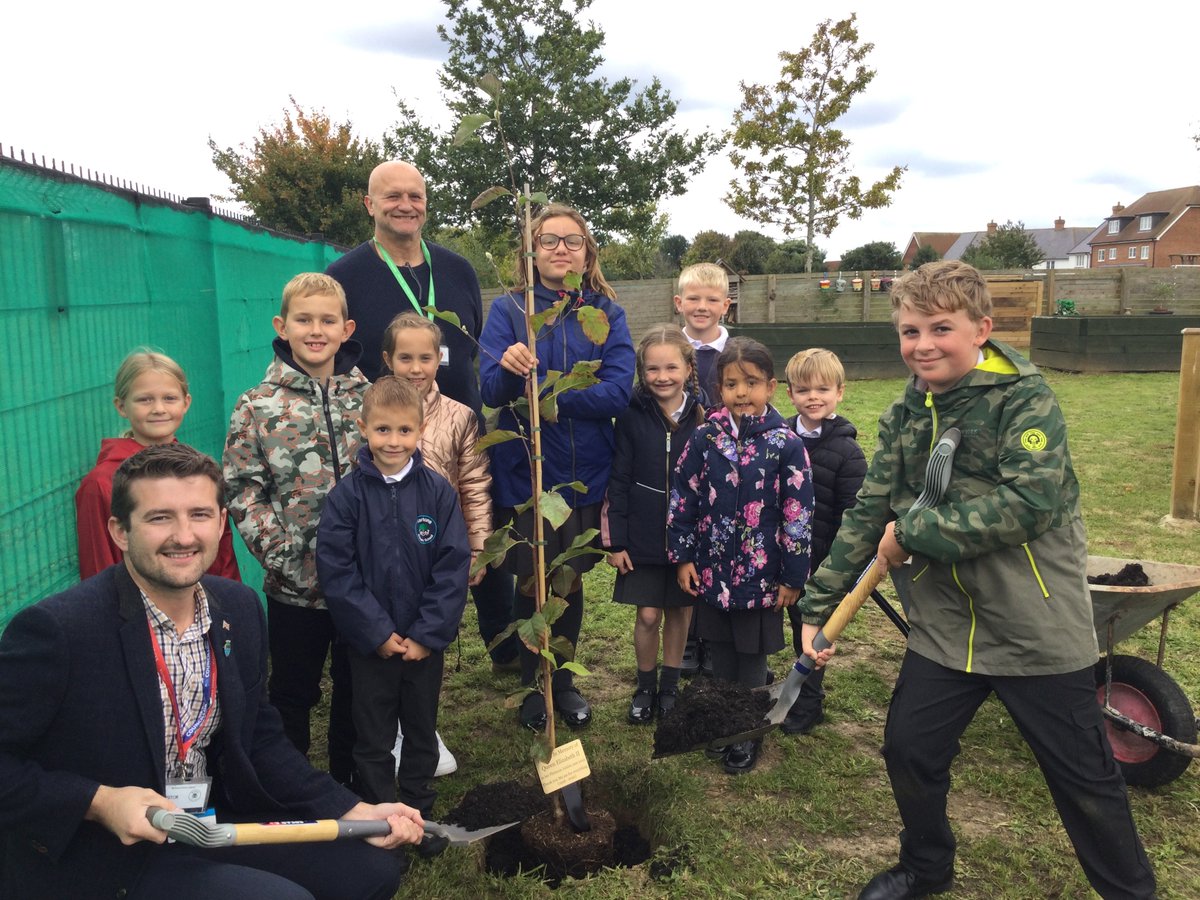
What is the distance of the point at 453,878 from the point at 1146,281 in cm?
2144

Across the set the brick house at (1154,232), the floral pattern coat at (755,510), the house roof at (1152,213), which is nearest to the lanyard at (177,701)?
the floral pattern coat at (755,510)

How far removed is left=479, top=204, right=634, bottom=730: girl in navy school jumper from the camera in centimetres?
344

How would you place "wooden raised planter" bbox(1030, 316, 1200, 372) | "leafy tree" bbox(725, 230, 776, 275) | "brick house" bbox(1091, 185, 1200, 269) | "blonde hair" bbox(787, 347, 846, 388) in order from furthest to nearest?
"brick house" bbox(1091, 185, 1200, 269)
"leafy tree" bbox(725, 230, 776, 275)
"wooden raised planter" bbox(1030, 316, 1200, 372)
"blonde hair" bbox(787, 347, 846, 388)

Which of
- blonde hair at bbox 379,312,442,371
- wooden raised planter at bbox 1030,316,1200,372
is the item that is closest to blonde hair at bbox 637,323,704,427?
blonde hair at bbox 379,312,442,371

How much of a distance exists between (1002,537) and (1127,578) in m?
Answer: 1.56

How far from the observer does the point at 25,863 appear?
176cm

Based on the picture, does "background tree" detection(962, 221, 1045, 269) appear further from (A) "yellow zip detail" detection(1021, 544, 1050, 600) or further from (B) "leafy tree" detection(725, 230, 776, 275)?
(A) "yellow zip detail" detection(1021, 544, 1050, 600)

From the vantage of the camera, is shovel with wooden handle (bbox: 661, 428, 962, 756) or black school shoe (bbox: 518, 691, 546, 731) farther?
black school shoe (bbox: 518, 691, 546, 731)

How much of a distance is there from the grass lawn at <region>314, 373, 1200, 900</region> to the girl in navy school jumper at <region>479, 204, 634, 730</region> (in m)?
0.40

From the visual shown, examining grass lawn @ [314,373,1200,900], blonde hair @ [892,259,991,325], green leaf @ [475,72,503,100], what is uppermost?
green leaf @ [475,72,503,100]

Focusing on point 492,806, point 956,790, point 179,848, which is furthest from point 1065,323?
point 179,848

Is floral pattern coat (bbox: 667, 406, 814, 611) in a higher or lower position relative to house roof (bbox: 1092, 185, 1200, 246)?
lower

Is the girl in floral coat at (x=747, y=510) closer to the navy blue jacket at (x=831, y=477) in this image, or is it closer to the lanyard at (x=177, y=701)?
the navy blue jacket at (x=831, y=477)

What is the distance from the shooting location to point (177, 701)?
198cm
